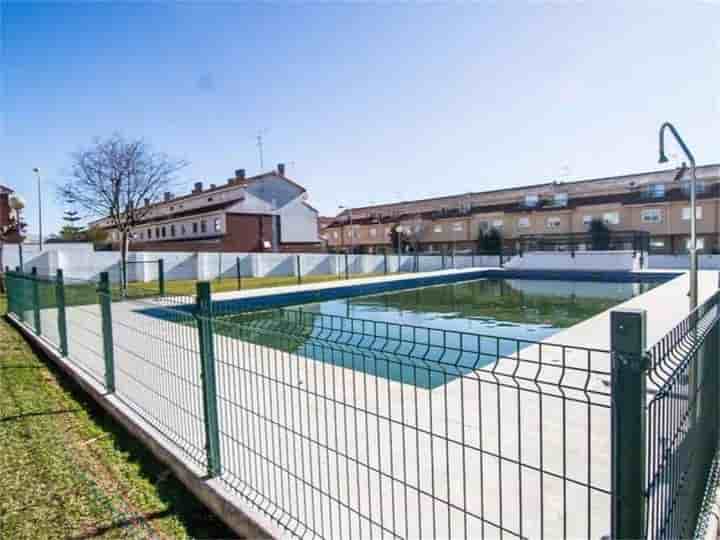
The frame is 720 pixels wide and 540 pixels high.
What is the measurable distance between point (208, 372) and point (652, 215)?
32511 millimetres

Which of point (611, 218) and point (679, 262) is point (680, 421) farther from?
point (611, 218)

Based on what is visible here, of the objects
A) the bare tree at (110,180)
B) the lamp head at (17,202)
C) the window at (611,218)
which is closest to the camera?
the lamp head at (17,202)

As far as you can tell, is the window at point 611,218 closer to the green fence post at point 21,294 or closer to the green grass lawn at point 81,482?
the green fence post at point 21,294

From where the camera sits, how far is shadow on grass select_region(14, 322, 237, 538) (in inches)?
94.4

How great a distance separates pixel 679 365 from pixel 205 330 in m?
2.29

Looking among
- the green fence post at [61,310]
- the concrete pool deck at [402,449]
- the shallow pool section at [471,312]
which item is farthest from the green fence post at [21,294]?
the shallow pool section at [471,312]

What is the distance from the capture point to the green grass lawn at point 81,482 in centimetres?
242

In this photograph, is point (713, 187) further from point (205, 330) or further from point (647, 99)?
point (205, 330)

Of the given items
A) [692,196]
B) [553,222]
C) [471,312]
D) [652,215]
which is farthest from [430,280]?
[652,215]

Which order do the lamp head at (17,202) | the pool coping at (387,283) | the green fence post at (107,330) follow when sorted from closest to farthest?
the green fence post at (107,330) < the pool coping at (387,283) < the lamp head at (17,202)

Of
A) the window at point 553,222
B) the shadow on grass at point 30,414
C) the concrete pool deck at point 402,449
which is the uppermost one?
the window at point 553,222

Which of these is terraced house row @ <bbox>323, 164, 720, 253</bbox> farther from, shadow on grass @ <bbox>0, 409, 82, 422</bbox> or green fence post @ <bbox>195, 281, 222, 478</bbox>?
shadow on grass @ <bbox>0, 409, 82, 422</bbox>

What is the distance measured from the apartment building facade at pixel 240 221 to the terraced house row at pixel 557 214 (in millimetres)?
7987

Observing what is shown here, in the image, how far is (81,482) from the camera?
289cm
